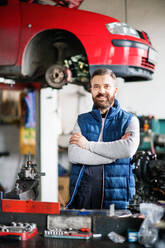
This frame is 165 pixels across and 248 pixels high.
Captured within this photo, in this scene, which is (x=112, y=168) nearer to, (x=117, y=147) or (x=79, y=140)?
(x=117, y=147)

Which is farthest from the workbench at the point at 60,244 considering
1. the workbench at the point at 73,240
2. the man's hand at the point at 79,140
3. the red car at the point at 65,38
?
the red car at the point at 65,38

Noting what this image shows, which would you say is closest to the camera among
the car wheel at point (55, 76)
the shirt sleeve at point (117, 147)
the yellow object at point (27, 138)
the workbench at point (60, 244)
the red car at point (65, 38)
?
the workbench at point (60, 244)

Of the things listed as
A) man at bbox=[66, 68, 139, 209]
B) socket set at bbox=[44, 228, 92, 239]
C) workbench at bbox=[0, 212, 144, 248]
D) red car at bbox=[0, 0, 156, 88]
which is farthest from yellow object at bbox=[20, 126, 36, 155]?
socket set at bbox=[44, 228, 92, 239]

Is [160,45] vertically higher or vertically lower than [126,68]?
higher

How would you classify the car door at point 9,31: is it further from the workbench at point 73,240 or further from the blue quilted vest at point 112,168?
the workbench at point 73,240

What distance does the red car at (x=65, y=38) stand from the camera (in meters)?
2.75

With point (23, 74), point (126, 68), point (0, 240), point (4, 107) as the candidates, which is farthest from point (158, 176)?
point (4, 107)

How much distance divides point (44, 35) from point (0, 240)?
2350 millimetres

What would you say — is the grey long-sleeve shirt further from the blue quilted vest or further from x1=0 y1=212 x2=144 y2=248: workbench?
x1=0 y1=212 x2=144 y2=248: workbench

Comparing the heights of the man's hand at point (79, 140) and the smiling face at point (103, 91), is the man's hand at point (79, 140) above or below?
below

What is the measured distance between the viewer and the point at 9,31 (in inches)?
111

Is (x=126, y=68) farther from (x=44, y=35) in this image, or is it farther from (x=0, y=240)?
(x=0, y=240)

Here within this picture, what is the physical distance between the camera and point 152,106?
5074 millimetres

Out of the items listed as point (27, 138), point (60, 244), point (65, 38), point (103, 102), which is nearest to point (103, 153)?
point (103, 102)
